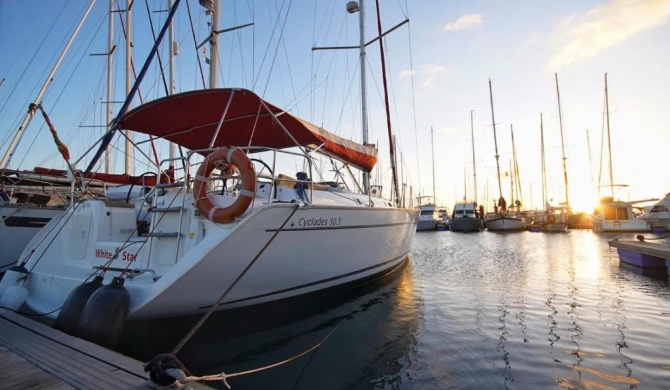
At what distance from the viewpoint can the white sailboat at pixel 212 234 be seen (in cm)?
437

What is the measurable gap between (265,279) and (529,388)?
3.35m

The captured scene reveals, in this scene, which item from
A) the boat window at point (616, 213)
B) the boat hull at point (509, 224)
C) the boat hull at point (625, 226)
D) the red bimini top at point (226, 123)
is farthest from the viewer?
the boat hull at point (509, 224)

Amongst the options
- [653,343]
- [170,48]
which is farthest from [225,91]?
[170,48]

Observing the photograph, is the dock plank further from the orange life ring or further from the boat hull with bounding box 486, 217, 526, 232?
the boat hull with bounding box 486, 217, 526, 232

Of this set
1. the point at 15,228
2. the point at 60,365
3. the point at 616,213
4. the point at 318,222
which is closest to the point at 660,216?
the point at 616,213

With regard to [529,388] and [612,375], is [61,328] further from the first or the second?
[612,375]

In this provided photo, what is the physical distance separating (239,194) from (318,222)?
60.7 inches

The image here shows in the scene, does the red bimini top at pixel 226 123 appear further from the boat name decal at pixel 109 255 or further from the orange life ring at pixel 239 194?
the boat name decal at pixel 109 255

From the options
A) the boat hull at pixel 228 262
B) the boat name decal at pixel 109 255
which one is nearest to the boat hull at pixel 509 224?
the boat hull at pixel 228 262

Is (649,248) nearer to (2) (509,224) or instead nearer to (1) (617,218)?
(2) (509,224)

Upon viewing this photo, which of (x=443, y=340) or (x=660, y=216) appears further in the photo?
(x=660, y=216)

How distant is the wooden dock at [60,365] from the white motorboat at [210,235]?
3.00ft

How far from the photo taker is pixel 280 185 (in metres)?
6.48

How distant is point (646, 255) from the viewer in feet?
33.0
